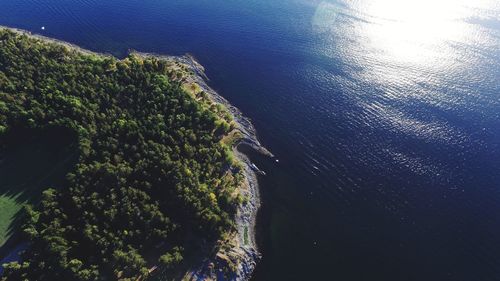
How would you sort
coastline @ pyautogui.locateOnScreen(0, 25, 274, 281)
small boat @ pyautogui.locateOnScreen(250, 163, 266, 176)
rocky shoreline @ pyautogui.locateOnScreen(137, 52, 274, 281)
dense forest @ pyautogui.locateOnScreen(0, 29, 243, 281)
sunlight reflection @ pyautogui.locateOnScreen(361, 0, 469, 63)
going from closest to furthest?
dense forest @ pyautogui.locateOnScreen(0, 29, 243, 281) < rocky shoreline @ pyautogui.locateOnScreen(137, 52, 274, 281) < coastline @ pyautogui.locateOnScreen(0, 25, 274, 281) < small boat @ pyautogui.locateOnScreen(250, 163, 266, 176) < sunlight reflection @ pyautogui.locateOnScreen(361, 0, 469, 63)

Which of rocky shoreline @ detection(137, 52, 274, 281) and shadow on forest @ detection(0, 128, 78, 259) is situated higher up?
rocky shoreline @ detection(137, 52, 274, 281)

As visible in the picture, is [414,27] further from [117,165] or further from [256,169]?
[117,165]

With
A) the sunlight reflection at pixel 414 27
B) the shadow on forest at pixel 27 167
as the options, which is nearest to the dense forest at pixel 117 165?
the shadow on forest at pixel 27 167

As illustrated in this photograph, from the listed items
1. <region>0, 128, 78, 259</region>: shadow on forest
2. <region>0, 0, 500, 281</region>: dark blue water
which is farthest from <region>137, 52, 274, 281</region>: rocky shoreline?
<region>0, 128, 78, 259</region>: shadow on forest

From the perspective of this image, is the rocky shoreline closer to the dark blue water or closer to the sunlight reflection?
the dark blue water

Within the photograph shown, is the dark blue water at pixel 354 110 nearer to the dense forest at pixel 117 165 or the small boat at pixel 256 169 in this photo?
the small boat at pixel 256 169

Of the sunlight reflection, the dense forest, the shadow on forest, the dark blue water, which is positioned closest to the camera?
the dense forest
